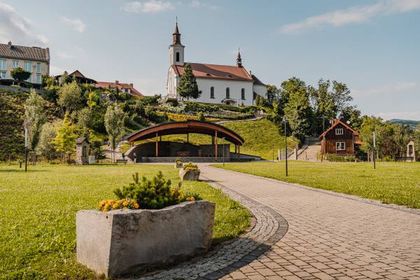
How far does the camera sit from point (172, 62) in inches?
4309

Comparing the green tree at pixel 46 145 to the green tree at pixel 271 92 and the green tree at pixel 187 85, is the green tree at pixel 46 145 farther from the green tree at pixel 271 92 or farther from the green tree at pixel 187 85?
the green tree at pixel 271 92

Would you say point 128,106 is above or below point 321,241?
above

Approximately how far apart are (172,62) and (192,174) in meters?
93.2

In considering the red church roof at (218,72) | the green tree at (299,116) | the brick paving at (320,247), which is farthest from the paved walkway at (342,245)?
the red church roof at (218,72)

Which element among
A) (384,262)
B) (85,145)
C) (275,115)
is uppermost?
(275,115)

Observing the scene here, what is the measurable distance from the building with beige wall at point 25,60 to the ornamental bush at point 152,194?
315 ft

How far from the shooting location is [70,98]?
71.6 m

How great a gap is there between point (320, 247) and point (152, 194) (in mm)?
3046

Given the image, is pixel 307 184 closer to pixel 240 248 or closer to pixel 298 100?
pixel 240 248

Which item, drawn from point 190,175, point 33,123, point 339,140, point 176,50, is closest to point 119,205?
point 190,175

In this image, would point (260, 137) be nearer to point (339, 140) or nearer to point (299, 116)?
point (299, 116)

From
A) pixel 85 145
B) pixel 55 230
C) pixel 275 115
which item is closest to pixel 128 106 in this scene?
pixel 275 115

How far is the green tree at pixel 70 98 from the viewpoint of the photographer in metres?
71.4

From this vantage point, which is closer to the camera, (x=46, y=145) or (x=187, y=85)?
(x=46, y=145)
